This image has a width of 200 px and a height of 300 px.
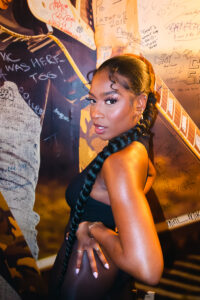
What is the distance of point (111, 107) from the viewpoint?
878mm

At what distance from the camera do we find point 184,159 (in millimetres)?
2184

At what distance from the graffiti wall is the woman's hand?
3.26 feet

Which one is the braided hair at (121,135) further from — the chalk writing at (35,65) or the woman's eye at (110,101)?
the chalk writing at (35,65)

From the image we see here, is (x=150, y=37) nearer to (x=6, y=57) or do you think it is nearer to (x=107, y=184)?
(x=6, y=57)

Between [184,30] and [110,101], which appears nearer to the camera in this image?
[110,101]

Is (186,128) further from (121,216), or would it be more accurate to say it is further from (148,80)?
(121,216)

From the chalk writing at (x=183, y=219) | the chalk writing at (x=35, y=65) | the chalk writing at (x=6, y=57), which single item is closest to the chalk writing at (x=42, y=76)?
the chalk writing at (x=35, y=65)

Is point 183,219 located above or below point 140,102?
below

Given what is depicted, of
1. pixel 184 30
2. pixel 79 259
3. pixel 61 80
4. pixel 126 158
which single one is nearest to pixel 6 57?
pixel 61 80

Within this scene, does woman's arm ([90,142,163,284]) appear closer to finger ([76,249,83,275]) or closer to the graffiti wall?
finger ([76,249,83,275])

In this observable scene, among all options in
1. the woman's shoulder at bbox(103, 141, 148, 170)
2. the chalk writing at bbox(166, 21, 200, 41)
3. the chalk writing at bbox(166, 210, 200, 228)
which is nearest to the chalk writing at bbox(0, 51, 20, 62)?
the woman's shoulder at bbox(103, 141, 148, 170)

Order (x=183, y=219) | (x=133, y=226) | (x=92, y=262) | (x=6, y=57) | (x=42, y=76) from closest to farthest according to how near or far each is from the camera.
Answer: (x=133, y=226) → (x=92, y=262) → (x=6, y=57) → (x=42, y=76) → (x=183, y=219)

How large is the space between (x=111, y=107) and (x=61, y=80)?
38.0 inches

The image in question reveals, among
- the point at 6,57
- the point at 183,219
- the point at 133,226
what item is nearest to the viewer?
the point at 133,226
